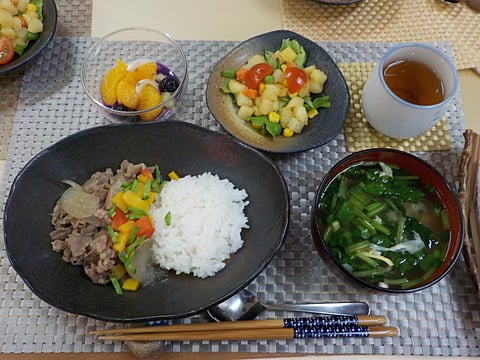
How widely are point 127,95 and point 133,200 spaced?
1.43 ft

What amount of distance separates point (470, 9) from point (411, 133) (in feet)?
2.70

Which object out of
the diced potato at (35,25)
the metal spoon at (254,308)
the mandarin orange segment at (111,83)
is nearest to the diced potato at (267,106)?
the mandarin orange segment at (111,83)

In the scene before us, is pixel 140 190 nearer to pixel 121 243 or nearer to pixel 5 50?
pixel 121 243

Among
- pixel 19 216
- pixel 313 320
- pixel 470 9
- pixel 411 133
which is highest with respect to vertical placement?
pixel 470 9

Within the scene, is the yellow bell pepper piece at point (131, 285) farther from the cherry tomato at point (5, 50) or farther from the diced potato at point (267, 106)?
the cherry tomato at point (5, 50)

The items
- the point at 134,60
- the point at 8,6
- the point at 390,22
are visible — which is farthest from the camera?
the point at 390,22

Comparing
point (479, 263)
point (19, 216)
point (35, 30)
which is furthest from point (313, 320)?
point (35, 30)

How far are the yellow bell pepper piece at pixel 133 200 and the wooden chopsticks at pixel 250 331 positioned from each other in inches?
14.5

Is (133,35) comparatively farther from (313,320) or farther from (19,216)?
(313,320)

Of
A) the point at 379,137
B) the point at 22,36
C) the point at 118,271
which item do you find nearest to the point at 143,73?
the point at 22,36

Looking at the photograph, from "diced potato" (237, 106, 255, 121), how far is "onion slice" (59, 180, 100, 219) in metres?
0.58

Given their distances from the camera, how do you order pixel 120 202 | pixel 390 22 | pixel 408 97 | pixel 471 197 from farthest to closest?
pixel 390 22
pixel 408 97
pixel 471 197
pixel 120 202

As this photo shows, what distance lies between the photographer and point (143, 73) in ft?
5.87

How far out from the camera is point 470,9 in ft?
6.93
